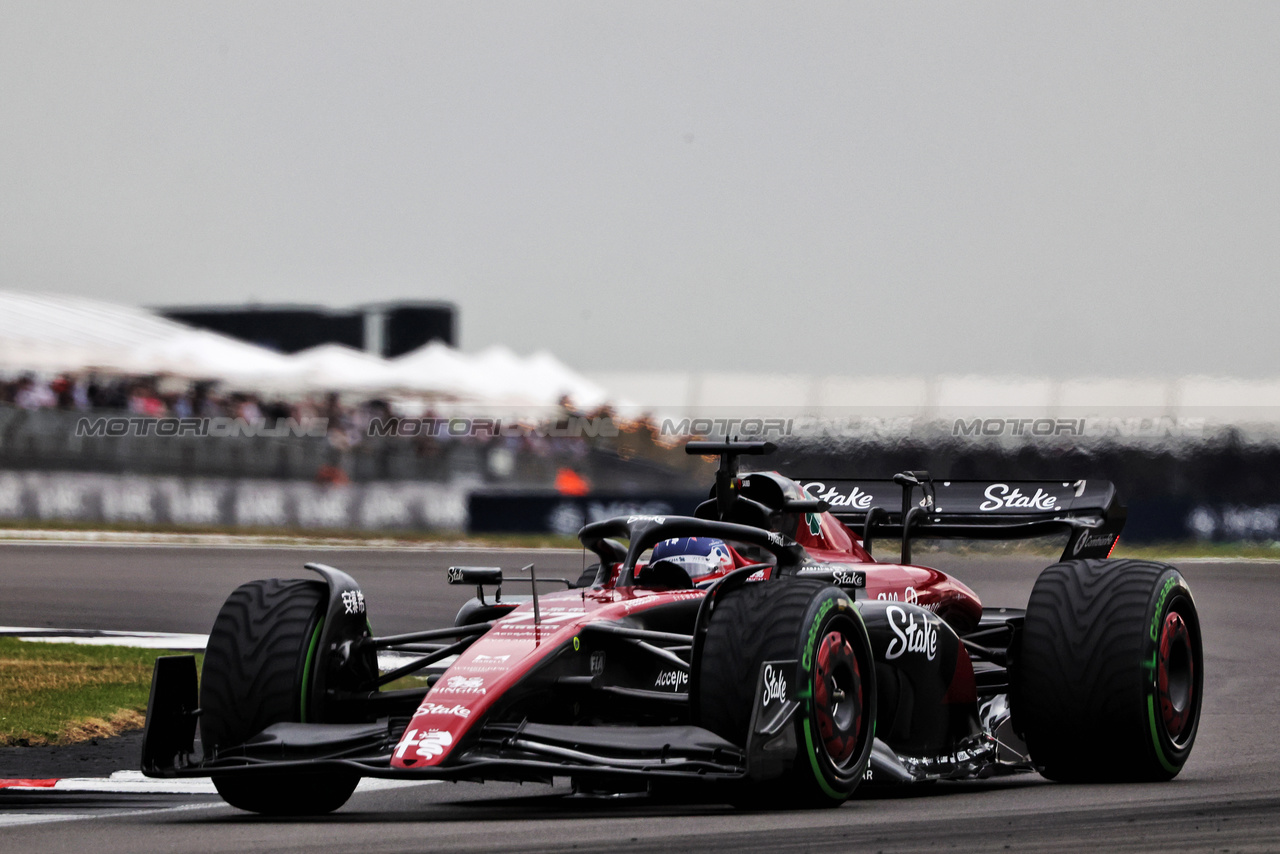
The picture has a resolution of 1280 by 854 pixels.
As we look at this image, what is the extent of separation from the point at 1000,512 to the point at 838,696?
3.20 metres

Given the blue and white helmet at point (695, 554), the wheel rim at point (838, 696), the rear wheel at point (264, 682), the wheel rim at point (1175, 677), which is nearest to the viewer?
the wheel rim at point (838, 696)

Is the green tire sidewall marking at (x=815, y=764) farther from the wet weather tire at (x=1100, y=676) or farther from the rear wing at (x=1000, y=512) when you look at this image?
the rear wing at (x=1000, y=512)

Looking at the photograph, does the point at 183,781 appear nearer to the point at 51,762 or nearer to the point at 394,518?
the point at 51,762

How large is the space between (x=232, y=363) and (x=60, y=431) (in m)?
11.6

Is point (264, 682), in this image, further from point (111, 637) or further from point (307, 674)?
point (111, 637)

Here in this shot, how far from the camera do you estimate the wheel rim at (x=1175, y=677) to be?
847 centimetres

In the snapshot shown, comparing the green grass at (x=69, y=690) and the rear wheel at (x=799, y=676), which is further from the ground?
the rear wheel at (x=799, y=676)

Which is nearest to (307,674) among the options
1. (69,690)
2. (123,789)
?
(123,789)

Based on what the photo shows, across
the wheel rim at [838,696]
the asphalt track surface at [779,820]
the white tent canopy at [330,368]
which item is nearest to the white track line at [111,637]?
Answer: the asphalt track surface at [779,820]

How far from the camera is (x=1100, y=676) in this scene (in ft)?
27.3

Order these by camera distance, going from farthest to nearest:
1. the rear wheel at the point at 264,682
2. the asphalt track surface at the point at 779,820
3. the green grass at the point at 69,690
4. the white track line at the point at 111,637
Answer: the white track line at the point at 111,637 → the green grass at the point at 69,690 → the rear wheel at the point at 264,682 → the asphalt track surface at the point at 779,820

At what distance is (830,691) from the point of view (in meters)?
7.04

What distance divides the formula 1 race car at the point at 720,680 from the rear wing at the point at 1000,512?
0.87m

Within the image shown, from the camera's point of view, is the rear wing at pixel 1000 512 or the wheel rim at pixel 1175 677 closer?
the wheel rim at pixel 1175 677
